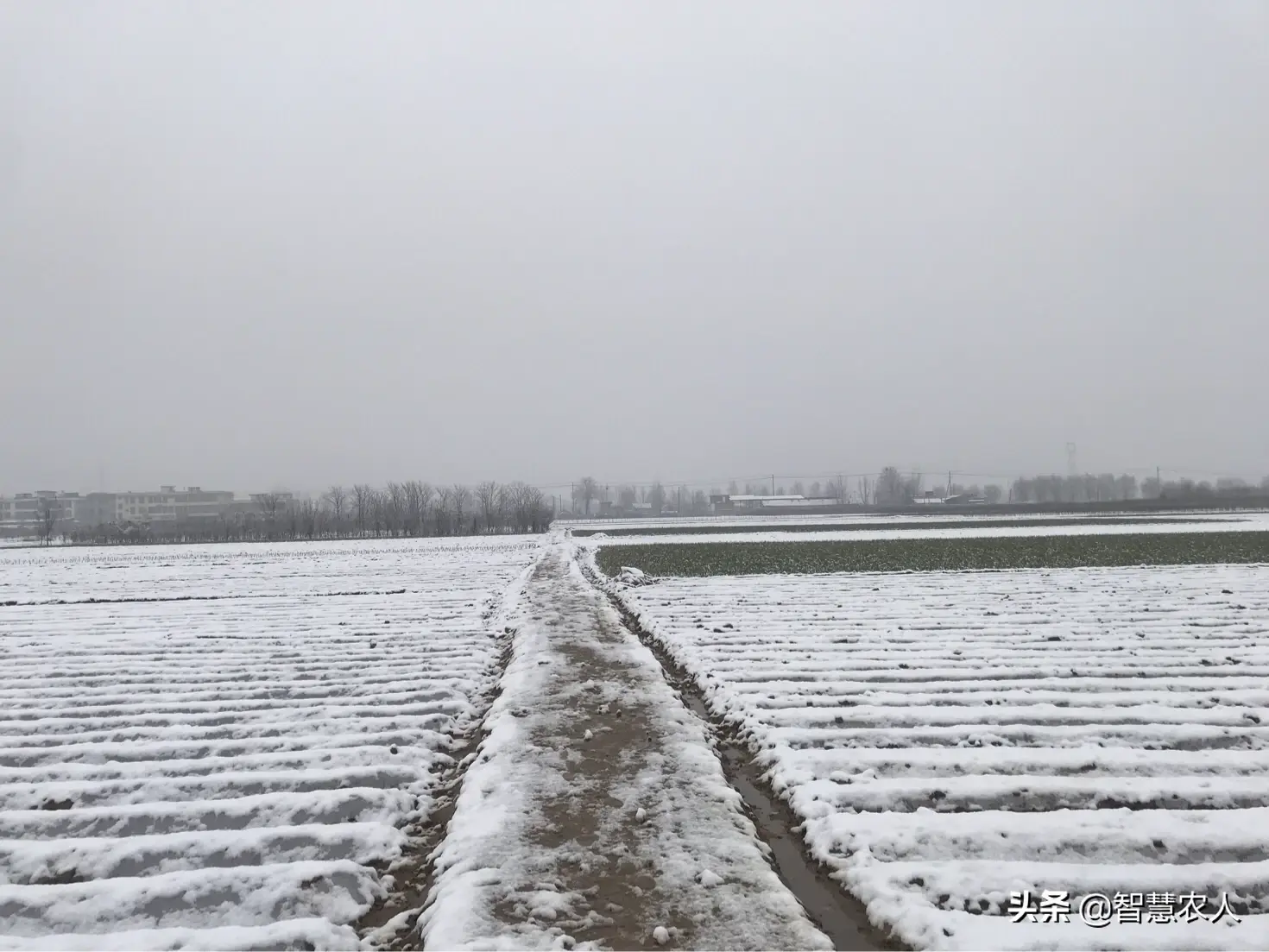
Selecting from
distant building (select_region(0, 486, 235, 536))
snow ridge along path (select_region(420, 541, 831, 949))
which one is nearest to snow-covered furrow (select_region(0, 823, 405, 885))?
snow ridge along path (select_region(420, 541, 831, 949))

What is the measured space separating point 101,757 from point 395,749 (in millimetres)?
3351

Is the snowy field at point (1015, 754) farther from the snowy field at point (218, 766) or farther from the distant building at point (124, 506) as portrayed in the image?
the distant building at point (124, 506)

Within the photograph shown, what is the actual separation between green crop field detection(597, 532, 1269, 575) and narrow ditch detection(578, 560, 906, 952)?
18613 mm

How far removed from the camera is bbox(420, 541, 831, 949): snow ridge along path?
14.1 ft

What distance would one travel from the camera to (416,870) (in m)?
5.33

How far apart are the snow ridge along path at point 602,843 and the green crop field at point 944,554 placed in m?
18.5

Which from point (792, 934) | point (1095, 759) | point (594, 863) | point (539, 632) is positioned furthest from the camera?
point (539, 632)

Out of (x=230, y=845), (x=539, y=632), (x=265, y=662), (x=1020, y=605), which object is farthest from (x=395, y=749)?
(x=1020, y=605)

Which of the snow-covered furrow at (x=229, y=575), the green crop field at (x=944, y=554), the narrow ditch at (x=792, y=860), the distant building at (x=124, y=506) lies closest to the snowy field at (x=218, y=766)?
the narrow ditch at (x=792, y=860)

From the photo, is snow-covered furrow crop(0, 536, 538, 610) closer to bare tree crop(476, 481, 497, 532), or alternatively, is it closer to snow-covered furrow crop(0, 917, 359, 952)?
snow-covered furrow crop(0, 917, 359, 952)

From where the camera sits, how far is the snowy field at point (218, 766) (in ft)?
15.7

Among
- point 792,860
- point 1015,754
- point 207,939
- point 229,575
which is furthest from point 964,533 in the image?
point 207,939

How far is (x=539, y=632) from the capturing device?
14.6m

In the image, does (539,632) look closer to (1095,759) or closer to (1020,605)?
(1095,759)
